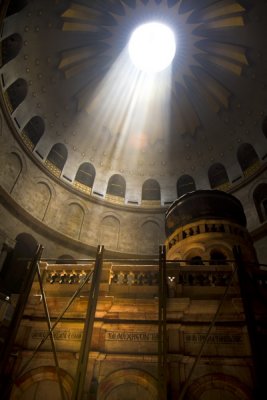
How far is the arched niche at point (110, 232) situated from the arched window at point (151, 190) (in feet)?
11.7

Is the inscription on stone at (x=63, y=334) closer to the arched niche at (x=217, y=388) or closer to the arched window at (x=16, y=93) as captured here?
the arched niche at (x=217, y=388)

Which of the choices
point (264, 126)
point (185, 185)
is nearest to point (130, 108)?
point (185, 185)

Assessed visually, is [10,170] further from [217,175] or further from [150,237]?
[217,175]

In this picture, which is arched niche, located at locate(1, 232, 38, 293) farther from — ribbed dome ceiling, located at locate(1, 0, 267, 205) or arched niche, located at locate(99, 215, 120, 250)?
ribbed dome ceiling, located at locate(1, 0, 267, 205)

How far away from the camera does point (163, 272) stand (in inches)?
284

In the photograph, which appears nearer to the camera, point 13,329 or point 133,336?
point 13,329

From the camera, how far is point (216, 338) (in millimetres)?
7359

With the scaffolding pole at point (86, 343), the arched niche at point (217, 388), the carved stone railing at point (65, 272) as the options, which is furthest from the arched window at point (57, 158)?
the arched niche at point (217, 388)

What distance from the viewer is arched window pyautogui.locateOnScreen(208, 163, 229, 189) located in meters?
23.2

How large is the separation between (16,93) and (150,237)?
1292 cm

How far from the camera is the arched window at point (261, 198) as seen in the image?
64.4 ft

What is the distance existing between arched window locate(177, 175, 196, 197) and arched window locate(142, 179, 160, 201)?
1695mm

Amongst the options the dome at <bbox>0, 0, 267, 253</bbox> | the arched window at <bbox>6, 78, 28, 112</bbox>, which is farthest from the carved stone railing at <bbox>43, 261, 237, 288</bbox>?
the arched window at <bbox>6, 78, 28, 112</bbox>

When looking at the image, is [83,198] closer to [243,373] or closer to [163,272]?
[163,272]
